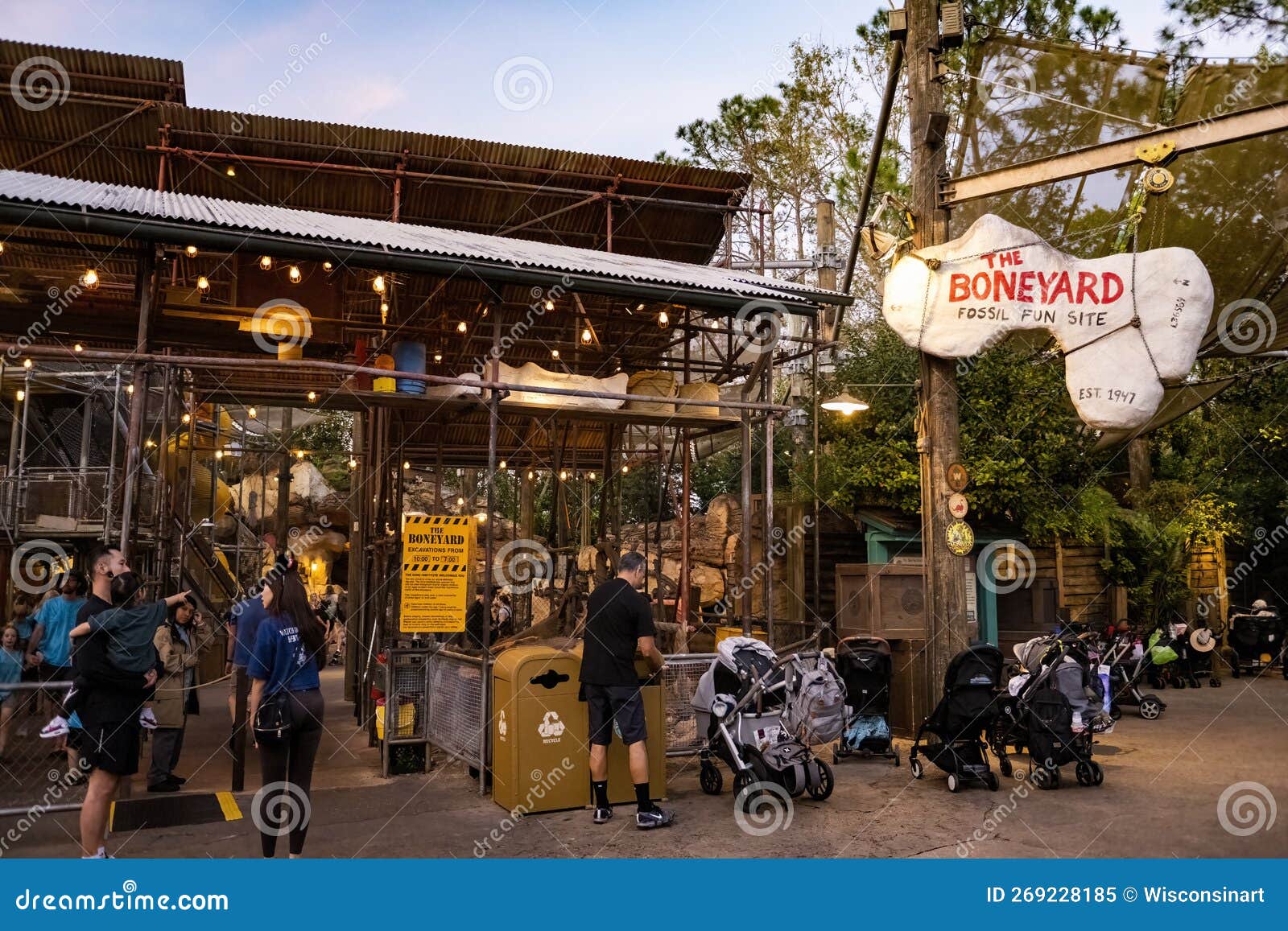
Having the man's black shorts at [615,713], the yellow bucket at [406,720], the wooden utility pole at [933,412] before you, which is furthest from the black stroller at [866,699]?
the yellow bucket at [406,720]

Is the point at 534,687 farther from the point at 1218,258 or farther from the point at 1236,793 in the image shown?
the point at 1218,258

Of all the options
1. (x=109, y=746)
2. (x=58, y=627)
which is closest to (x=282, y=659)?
(x=109, y=746)

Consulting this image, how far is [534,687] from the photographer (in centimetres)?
750

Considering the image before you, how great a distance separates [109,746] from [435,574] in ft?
12.1

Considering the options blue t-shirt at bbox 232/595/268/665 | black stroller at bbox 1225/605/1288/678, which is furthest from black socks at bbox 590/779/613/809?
black stroller at bbox 1225/605/1288/678

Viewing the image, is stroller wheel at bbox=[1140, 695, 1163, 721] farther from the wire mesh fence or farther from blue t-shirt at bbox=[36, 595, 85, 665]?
blue t-shirt at bbox=[36, 595, 85, 665]

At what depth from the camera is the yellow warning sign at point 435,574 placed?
350 inches

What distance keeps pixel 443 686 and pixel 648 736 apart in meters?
2.34

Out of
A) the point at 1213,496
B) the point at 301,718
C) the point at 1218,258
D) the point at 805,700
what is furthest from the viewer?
the point at 1213,496

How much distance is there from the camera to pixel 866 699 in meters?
9.95

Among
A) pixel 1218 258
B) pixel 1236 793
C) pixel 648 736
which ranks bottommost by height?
pixel 1236 793

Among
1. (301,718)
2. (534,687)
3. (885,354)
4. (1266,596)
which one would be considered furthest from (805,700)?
(1266,596)

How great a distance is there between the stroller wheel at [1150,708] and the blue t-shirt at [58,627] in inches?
520

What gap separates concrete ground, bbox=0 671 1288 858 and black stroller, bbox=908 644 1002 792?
19cm
